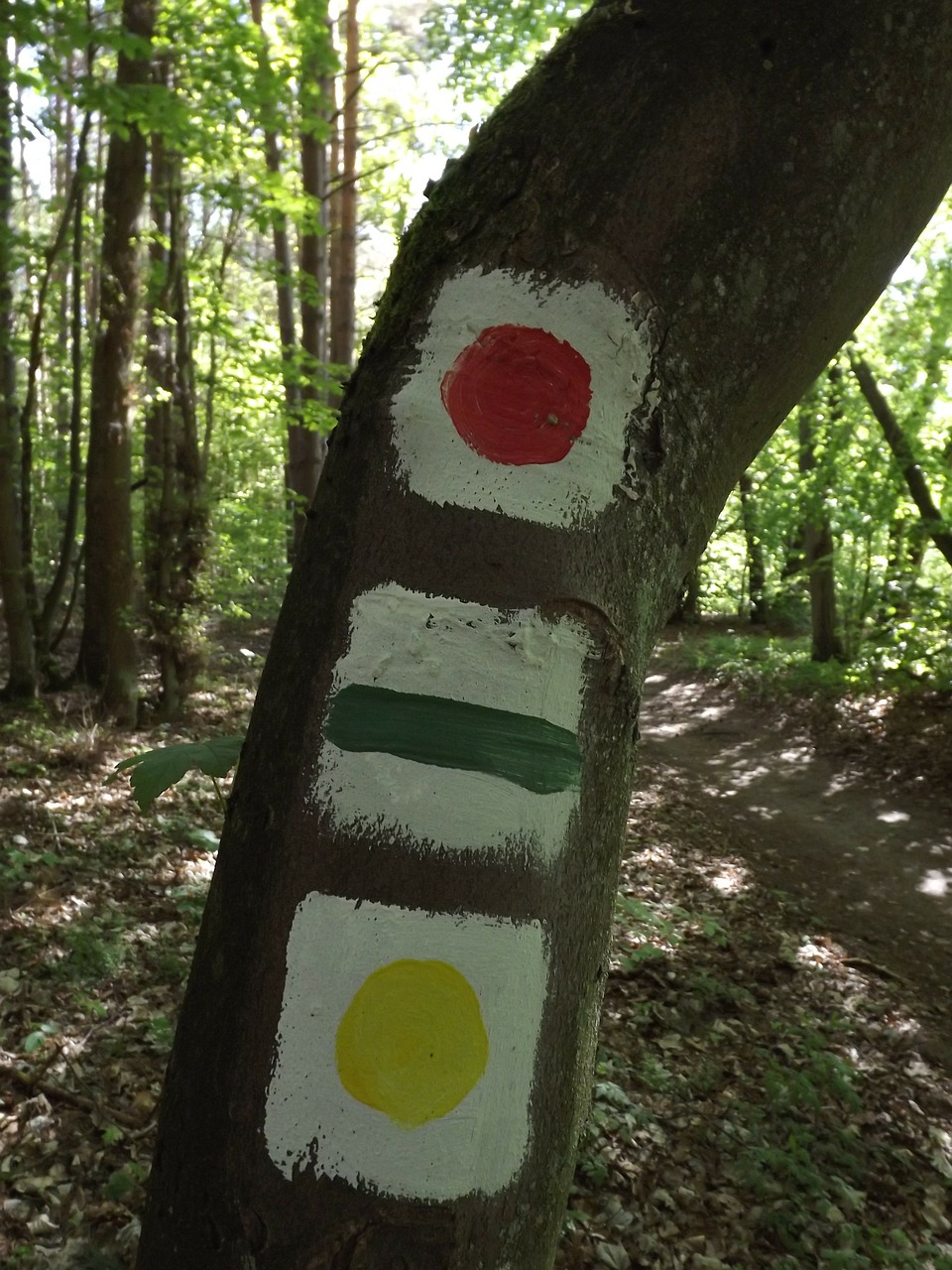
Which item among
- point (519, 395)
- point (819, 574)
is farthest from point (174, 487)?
point (819, 574)

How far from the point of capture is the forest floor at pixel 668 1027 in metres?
2.63

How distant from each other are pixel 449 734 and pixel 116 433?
6.97 metres

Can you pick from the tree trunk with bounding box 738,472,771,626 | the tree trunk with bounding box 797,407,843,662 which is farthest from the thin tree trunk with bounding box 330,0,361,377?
the tree trunk with bounding box 738,472,771,626

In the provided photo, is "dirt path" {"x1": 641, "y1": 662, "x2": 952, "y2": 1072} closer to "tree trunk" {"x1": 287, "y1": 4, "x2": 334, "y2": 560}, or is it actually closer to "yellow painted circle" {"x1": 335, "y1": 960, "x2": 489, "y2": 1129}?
"yellow painted circle" {"x1": 335, "y1": 960, "x2": 489, "y2": 1129}

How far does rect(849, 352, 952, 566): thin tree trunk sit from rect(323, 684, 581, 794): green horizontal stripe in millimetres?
9715

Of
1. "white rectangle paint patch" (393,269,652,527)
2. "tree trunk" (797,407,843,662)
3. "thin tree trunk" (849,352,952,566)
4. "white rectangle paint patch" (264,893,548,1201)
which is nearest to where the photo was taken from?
"white rectangle paint patch" (264,893,548,1201)

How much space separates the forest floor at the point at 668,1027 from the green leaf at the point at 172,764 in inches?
52.0

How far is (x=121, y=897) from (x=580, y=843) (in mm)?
3786

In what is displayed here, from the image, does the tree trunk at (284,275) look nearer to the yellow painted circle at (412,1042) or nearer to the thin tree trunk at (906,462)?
the thin tree trunk at (906,462)

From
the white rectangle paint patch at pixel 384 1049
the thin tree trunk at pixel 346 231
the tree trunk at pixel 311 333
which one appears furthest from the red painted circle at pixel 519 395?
the thin tree trunk at pixel 346 231

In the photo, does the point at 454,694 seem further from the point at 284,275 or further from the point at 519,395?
the point at 284,275

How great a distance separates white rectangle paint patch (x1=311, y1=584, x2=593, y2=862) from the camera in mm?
895

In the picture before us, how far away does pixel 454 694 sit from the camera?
0.91 m

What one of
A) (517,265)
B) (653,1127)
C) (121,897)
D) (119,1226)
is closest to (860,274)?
(517,265)
